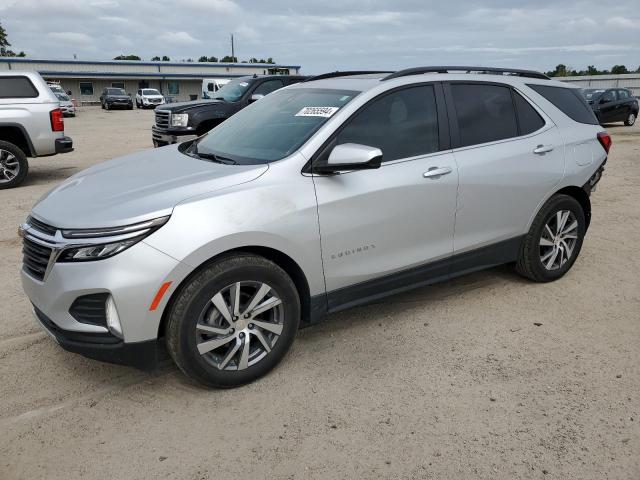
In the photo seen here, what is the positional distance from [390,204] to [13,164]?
26.9ft

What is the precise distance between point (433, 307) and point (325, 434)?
5.94ft

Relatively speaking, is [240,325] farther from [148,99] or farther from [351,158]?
[148,99]

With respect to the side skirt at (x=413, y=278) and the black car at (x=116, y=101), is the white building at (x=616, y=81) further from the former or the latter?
the side skirt at (x=413, y=278)

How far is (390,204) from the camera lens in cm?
358

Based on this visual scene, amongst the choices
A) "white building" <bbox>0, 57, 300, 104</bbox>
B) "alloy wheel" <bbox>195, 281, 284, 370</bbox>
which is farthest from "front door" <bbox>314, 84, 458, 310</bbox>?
"white building" <bbox>0, 57, 300, 104</bbox>

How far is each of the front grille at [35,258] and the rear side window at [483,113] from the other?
2.81 meters

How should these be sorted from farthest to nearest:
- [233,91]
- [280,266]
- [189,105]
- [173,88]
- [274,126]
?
[173,88] → [233,91] → [189,105] → [274,126] → [280,266]

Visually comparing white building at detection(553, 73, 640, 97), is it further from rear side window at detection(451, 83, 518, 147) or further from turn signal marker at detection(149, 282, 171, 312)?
turn signal marker at detection(149, 282, 171, 312)

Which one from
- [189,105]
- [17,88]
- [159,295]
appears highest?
[17,88]

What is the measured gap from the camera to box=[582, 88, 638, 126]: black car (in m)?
20.5

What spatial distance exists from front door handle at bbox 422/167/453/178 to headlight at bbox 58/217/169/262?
1816 millimetres

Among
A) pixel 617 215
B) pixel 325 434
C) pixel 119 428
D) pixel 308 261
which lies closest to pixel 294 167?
pixel 308 261

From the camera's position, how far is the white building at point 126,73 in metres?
52.3

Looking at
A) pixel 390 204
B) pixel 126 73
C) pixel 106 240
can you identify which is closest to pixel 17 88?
pixel 106 240
